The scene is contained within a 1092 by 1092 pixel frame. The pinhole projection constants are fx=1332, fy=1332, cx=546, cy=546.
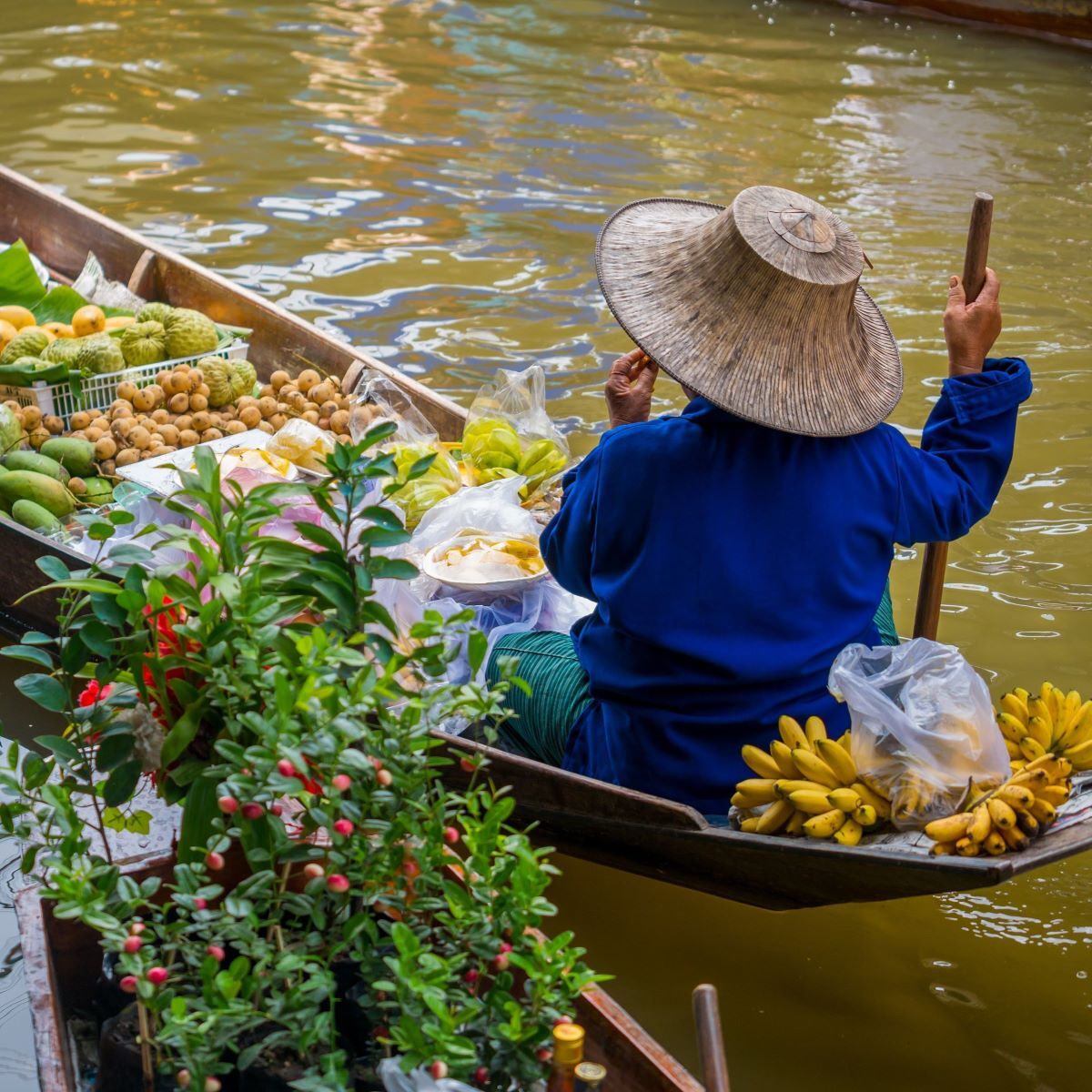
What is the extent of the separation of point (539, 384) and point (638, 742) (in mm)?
1621

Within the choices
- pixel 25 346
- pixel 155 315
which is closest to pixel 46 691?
pixel 25 346

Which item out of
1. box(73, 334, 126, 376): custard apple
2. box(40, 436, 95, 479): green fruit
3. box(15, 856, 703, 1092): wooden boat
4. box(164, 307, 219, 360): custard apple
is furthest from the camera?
box(164, 307, 219, 360): custard apple

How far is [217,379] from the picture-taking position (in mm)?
4137

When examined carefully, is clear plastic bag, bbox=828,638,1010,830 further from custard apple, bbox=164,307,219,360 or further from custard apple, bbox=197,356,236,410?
custard apple, bbox=164,307,219,360

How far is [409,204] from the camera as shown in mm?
7281

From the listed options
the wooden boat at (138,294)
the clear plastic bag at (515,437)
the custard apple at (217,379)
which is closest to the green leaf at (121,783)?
the wooden boat at (138,294)

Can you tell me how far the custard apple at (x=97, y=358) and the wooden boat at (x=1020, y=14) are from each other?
29.3ft

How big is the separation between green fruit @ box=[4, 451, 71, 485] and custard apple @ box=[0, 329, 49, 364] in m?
0.46

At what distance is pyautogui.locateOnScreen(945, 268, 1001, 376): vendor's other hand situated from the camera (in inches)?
101

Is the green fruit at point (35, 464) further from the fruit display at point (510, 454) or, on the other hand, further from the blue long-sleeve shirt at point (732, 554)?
the blue long-sleeve shirt at point (732, 554)

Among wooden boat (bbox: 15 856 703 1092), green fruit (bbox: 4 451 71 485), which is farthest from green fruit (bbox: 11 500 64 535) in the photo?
wooden boat (bbox: 15 856 703 1092)

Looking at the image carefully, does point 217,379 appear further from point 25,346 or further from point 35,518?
point 35,518

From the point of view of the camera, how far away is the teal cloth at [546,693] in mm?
2717

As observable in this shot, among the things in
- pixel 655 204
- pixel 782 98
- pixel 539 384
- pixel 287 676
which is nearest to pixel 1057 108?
pixel 782 98
